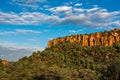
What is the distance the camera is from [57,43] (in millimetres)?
130125

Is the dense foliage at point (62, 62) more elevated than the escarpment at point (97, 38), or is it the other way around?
the escarpment at point (97, 38)

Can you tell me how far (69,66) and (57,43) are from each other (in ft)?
82.0

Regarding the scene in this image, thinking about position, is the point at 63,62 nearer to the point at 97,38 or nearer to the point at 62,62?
the point at 62,62

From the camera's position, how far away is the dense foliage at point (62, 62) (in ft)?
286

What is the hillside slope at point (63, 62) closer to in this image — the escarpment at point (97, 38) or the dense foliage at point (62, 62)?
the dense foliage at point (62, 62)

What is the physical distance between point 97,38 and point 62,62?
17364 millimetres

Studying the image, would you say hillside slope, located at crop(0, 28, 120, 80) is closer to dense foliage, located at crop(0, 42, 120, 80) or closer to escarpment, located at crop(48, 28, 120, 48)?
dense foliage, located at crop(0, 42, 120, 80)

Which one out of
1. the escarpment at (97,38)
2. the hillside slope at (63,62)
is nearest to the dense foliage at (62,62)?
the hillside slope at (63,62)

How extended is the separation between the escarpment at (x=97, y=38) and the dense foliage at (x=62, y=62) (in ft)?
8.88

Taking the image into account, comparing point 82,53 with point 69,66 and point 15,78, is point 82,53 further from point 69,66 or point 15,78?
point 15,78

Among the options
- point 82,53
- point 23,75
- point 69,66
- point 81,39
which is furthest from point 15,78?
point 81,39

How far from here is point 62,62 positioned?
11181cm

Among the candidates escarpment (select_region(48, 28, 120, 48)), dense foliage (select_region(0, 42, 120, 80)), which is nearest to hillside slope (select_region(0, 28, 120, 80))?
dense foliage (select_region(0, 42, 120, 80))

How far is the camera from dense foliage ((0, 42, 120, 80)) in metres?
87.3
